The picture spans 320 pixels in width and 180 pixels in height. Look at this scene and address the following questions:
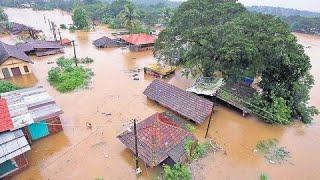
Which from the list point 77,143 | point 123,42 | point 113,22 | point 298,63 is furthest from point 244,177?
point 113,22

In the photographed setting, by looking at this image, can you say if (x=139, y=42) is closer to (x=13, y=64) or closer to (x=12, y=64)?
(x=13, y=64)

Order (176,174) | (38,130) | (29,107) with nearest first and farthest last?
(176,174) → (38,130) → (29,107)

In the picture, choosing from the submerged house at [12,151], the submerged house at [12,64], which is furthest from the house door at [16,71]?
the submerged house at [12,151]

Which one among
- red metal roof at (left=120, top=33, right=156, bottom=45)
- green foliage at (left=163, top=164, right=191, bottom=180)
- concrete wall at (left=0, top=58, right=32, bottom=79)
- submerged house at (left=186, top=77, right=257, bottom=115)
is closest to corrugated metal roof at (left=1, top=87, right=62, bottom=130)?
green foliage at (left=163, top=164, right=191, bottom=180)

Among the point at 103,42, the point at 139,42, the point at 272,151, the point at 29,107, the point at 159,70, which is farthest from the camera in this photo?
the point at 103,42

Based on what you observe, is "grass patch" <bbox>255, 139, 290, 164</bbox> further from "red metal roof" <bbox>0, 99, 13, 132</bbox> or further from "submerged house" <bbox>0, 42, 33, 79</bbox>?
"submerged house" <bbox>0, 42, 33, 79</bbox>

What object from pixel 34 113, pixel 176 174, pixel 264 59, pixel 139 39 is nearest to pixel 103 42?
pixel 139 39

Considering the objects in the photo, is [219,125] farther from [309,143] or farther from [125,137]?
[125,137]
